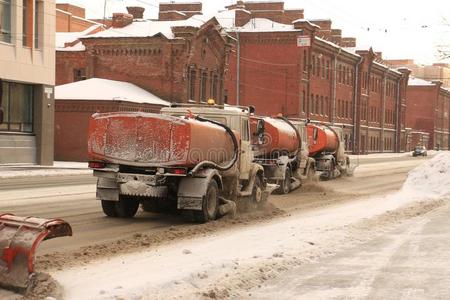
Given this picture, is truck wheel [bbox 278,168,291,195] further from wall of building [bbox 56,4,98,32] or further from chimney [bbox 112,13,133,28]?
wall of building [bbox 56,4,98,32]

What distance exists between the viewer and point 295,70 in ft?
200

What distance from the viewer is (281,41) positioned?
201ft

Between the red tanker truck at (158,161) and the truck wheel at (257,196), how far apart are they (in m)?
1.94

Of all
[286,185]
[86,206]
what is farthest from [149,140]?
[286,185]

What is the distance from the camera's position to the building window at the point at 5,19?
3275 cm

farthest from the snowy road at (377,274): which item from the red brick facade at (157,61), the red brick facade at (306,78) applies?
the red brick facade at (306,78)

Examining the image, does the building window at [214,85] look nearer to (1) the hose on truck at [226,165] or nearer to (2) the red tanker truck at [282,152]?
(2) the red tanker truck at [282,152]

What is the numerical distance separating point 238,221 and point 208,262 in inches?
220

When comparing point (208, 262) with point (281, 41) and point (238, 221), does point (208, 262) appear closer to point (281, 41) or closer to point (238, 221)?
point (238, 221)

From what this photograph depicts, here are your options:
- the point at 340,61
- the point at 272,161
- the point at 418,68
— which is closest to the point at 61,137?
the point at 272,161

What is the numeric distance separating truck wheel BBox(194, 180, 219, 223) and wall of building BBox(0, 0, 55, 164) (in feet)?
70.9

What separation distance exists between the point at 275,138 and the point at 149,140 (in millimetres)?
9524

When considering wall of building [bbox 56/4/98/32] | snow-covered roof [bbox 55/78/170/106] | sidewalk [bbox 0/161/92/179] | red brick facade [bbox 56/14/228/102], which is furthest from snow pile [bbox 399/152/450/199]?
wall of building [bbox 56/4/98/32]

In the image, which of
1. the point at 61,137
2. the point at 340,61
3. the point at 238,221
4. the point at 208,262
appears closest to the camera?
the point at 208,262
